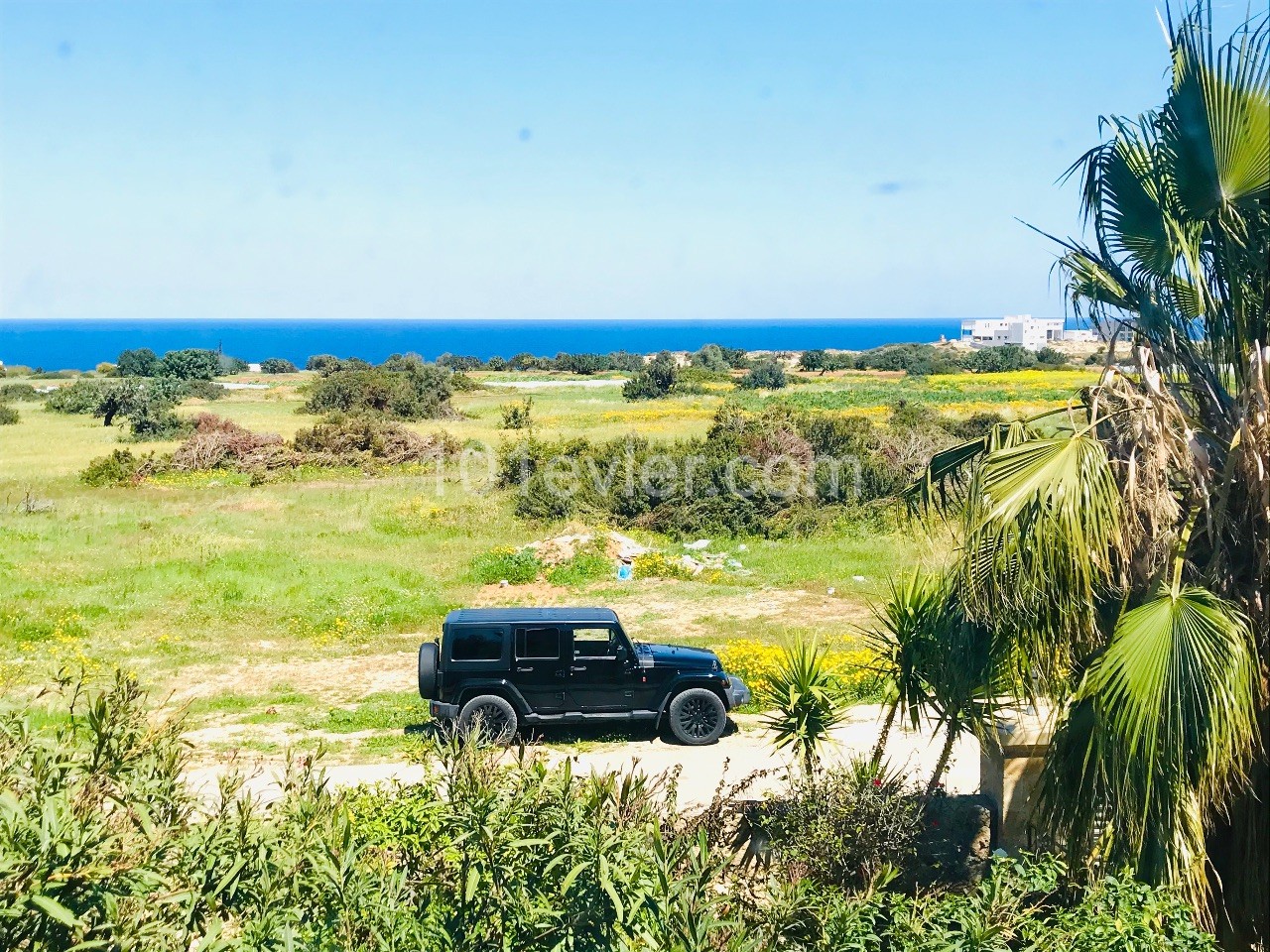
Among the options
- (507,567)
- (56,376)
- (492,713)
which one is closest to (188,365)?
(56,376)

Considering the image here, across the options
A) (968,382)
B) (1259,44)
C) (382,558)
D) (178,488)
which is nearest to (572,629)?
(1259,44)

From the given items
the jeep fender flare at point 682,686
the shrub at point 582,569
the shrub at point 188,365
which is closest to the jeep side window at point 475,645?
the jeep fender flare at point 682,686

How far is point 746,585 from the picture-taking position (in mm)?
22234

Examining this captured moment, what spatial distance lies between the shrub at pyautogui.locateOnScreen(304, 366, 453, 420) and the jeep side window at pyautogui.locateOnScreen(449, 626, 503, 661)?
36.1m

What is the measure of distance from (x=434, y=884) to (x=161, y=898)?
1.45 meters

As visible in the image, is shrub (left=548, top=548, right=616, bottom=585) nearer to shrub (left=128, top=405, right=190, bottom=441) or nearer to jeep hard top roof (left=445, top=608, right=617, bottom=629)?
jeep hard top roof (left=445, top=608, right=617, bottom=629)

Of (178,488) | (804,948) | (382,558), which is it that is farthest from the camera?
(178,488)

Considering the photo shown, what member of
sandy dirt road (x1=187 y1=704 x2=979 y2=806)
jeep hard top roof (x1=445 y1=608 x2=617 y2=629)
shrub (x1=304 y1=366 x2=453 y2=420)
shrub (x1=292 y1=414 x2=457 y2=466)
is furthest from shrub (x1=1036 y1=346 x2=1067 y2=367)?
jeep hard top roof (x1=445 y1=608 x2=617 y2=629)

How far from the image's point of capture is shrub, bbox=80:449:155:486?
109 ft

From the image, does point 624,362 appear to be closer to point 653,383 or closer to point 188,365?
point 653,383

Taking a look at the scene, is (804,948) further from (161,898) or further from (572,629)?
(572,629)

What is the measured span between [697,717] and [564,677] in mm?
1603

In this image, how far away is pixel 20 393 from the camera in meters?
65.9

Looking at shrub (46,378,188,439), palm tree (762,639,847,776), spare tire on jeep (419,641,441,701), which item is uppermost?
shrub (46,378,188,439)
